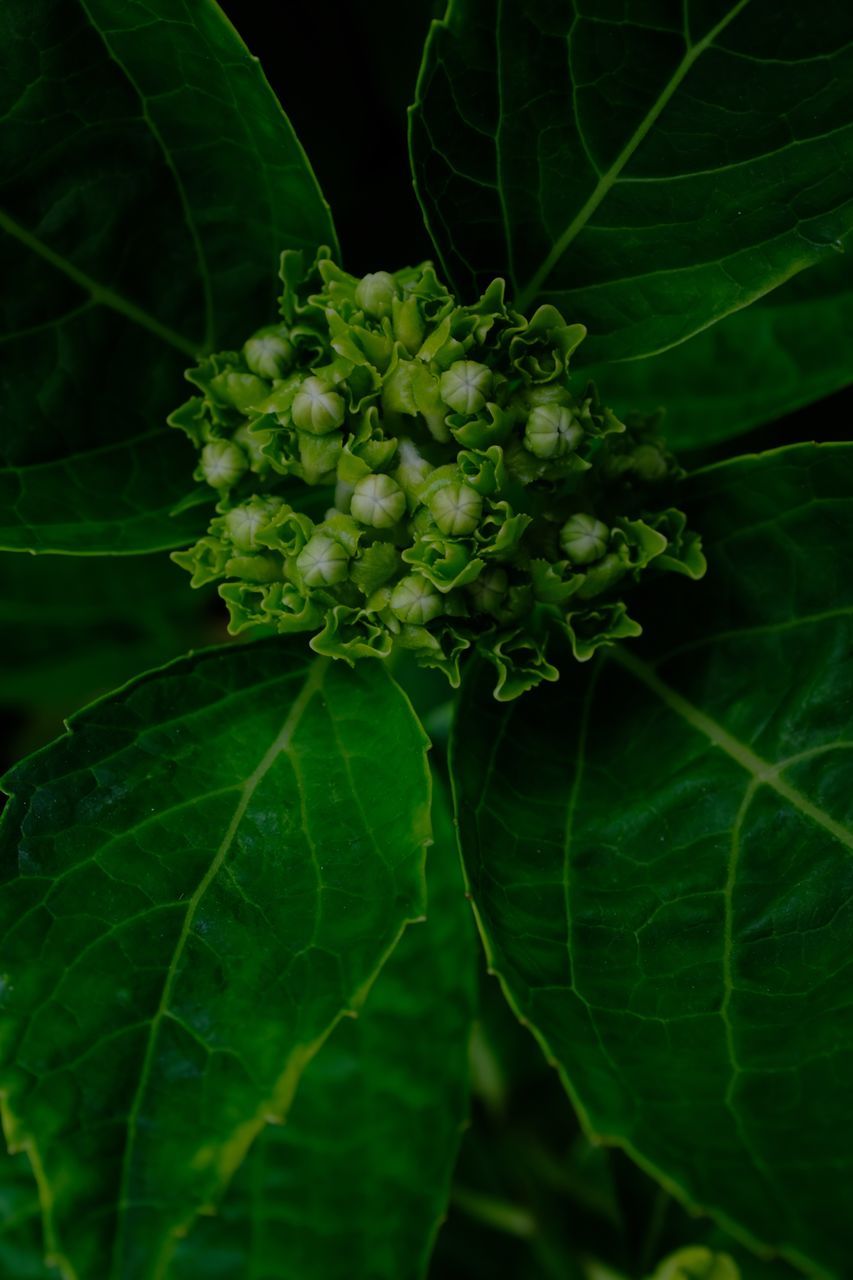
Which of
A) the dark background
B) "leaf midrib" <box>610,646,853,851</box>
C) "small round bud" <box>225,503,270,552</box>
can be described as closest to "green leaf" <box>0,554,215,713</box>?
the dark background

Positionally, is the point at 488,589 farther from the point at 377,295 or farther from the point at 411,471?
the point at 377,295

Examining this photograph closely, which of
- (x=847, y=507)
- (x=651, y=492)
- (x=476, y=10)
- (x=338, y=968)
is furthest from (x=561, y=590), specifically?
(x=476, y=10)

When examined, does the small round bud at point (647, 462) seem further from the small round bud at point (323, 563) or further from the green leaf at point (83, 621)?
the green leaf at point (83, 621)

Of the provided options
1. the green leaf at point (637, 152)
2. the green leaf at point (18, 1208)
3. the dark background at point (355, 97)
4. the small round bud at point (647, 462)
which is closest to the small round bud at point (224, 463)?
the green leaf at point (637, 152)

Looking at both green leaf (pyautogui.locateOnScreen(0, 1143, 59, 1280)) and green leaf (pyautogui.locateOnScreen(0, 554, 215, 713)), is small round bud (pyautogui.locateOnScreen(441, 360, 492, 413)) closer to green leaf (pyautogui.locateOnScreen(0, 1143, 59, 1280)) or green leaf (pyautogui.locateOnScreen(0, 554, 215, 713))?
green leaf (pyautogui.locateOnScreen(0, 554, 215, 713))

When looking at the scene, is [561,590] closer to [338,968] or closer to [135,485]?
[338,968]
